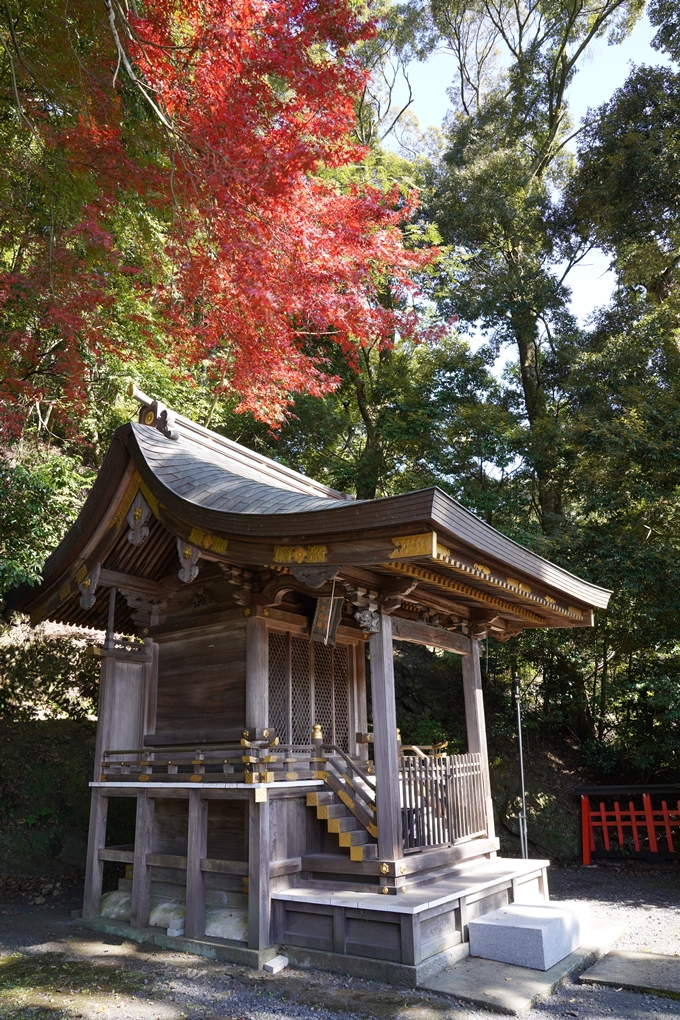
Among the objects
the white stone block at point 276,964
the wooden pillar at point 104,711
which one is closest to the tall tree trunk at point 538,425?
the wooden pillar at point 104,711

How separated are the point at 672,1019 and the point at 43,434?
12611mm

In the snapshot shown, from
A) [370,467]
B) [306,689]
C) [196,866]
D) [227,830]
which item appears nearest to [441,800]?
[306,689]

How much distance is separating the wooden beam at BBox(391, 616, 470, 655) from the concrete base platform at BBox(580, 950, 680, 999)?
3.31m

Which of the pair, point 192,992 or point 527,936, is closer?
point 192,992

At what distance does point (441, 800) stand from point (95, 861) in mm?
3824

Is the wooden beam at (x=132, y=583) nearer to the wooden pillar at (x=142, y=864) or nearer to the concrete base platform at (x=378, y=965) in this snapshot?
the wooden pillar at (x=142, y=864)

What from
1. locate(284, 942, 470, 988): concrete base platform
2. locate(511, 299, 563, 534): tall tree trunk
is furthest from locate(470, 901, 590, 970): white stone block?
locate(511, 299, 563, 534): tall tree trunk

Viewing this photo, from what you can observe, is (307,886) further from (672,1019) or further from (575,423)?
(575,423)

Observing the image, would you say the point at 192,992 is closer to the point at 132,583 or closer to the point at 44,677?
the point at 132,583

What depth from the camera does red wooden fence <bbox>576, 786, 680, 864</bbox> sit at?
11.4m

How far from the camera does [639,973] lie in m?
5.89

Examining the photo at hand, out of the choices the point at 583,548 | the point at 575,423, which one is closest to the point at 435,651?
the point at 583,548

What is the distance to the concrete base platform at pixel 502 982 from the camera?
5.00m

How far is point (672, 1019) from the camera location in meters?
4.84
